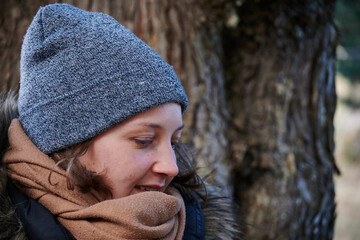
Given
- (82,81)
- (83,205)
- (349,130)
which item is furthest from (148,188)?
(349,130)

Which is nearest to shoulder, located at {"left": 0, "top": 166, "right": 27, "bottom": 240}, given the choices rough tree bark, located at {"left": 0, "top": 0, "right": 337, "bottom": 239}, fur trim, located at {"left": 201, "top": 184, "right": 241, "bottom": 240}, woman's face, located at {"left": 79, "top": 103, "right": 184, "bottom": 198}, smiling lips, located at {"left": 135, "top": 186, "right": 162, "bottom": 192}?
woman's face, located at {"left": 79, "top": 103, "right": 184, "bottom": 198}

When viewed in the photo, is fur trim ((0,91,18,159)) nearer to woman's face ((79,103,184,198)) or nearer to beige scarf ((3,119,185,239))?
beige scarf ((3,119,185,239))

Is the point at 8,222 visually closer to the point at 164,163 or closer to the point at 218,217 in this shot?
the point at 164,163

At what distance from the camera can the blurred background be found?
648cm

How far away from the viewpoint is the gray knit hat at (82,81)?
4.98ft

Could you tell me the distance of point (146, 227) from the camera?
58.1 inches

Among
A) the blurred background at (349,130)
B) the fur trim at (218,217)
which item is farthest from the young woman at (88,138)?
the blurred background at (349,130)

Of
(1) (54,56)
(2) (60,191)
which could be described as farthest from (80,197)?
(1) (54,56)

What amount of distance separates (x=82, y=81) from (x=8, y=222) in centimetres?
66

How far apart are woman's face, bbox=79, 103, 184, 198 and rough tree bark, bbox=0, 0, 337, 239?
977 mm

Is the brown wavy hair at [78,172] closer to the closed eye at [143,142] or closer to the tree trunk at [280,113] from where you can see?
the closed eye at [143,142]

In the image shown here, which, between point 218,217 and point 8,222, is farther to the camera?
point 218,217

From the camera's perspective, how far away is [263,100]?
284 centimetres

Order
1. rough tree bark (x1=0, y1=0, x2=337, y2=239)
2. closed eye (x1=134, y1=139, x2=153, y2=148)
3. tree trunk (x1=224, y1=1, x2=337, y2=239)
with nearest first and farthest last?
closed eye (x1=134, y1=139, x2=153, y2=148) < rough tree bark (x1=0, y1=0, x2=337, y2=239) < tree trunk (x1=224, y1=1, x2=337, y2=239)
